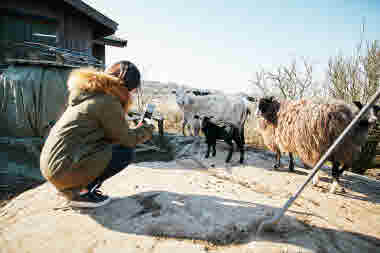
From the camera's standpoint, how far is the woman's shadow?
5.74 ft

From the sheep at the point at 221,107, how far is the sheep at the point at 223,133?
0.11 metres

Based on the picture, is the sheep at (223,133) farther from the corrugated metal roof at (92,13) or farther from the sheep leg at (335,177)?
the corrugated metal roof at (92,13)

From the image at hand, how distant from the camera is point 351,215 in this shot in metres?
2.42

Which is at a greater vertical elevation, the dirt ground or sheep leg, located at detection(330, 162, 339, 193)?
sheep leg, located at detection(330, 162, 339, 193)

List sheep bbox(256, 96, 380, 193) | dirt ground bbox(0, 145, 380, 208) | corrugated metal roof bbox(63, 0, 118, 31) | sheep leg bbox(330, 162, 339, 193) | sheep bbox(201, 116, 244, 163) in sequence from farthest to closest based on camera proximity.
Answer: corrugated metal roof bbox(63, 0, 118, 31), sheep bbox(201, 116, 244, 163), dirt ground bbox(0, 145, 380, 208), sheep leg bbox(330, 162, 339, 193), sheep bbox(256, 96, 380, 193)

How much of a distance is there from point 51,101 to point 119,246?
4.99m

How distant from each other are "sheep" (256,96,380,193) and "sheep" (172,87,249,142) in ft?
1.88

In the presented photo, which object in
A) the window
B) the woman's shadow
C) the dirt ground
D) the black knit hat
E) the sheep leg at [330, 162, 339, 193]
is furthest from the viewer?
the window

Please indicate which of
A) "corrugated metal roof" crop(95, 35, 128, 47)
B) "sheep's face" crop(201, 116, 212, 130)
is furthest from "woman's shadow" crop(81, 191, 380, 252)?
"corrugated metal roof" crop(95, 35, 128, 47)

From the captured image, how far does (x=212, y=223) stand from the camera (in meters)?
1.95

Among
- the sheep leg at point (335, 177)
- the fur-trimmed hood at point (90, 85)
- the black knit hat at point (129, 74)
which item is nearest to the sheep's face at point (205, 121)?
the sheep leg at point (335, 177)

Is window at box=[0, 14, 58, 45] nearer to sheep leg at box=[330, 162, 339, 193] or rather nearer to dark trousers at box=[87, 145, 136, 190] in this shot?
dark trousers at box=[87, 145, 136, 190]

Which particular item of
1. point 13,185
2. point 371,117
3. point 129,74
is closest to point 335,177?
point 371,117

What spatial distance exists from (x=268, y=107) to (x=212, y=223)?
9.21 feet
